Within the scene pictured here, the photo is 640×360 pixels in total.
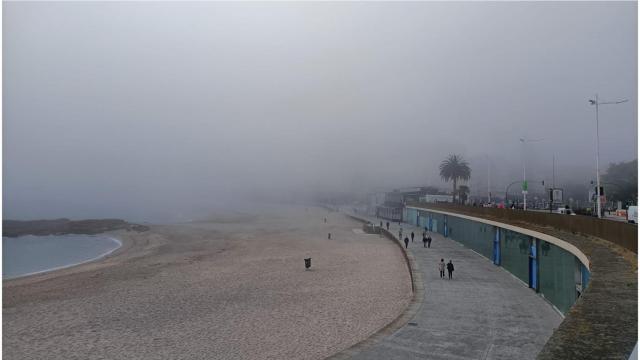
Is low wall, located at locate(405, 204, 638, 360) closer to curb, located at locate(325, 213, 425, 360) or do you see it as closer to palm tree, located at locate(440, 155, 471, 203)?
curb, located at locate(325, 213, 425, 360)

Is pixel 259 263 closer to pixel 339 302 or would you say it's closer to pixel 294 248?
pixel 294 248

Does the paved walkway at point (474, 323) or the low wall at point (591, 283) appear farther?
the paved walkway at point (474, 323)

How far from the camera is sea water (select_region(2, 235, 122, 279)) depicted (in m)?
41.4

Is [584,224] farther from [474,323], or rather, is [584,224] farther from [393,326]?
[393,326]

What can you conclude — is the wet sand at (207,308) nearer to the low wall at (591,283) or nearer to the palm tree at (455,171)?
the low wall at (591,283)

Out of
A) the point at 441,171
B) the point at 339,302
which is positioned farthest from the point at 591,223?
the point at 441,171

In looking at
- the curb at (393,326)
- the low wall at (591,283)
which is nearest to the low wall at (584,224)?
the low wall at (591,283)

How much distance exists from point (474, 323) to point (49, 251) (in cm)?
5726

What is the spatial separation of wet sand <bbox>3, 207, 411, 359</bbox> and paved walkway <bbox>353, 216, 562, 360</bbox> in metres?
1.97

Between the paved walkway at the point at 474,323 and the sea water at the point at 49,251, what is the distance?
121ft

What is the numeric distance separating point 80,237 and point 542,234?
72.9m

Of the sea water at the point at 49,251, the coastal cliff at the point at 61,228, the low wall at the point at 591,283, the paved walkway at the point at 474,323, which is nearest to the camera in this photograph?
the low wall at the point at 591,283

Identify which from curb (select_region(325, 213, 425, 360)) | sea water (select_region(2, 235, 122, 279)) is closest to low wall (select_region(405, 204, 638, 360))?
curb (select_region(325, 213, 425, 360))

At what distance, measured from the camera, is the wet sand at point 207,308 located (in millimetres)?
14812
